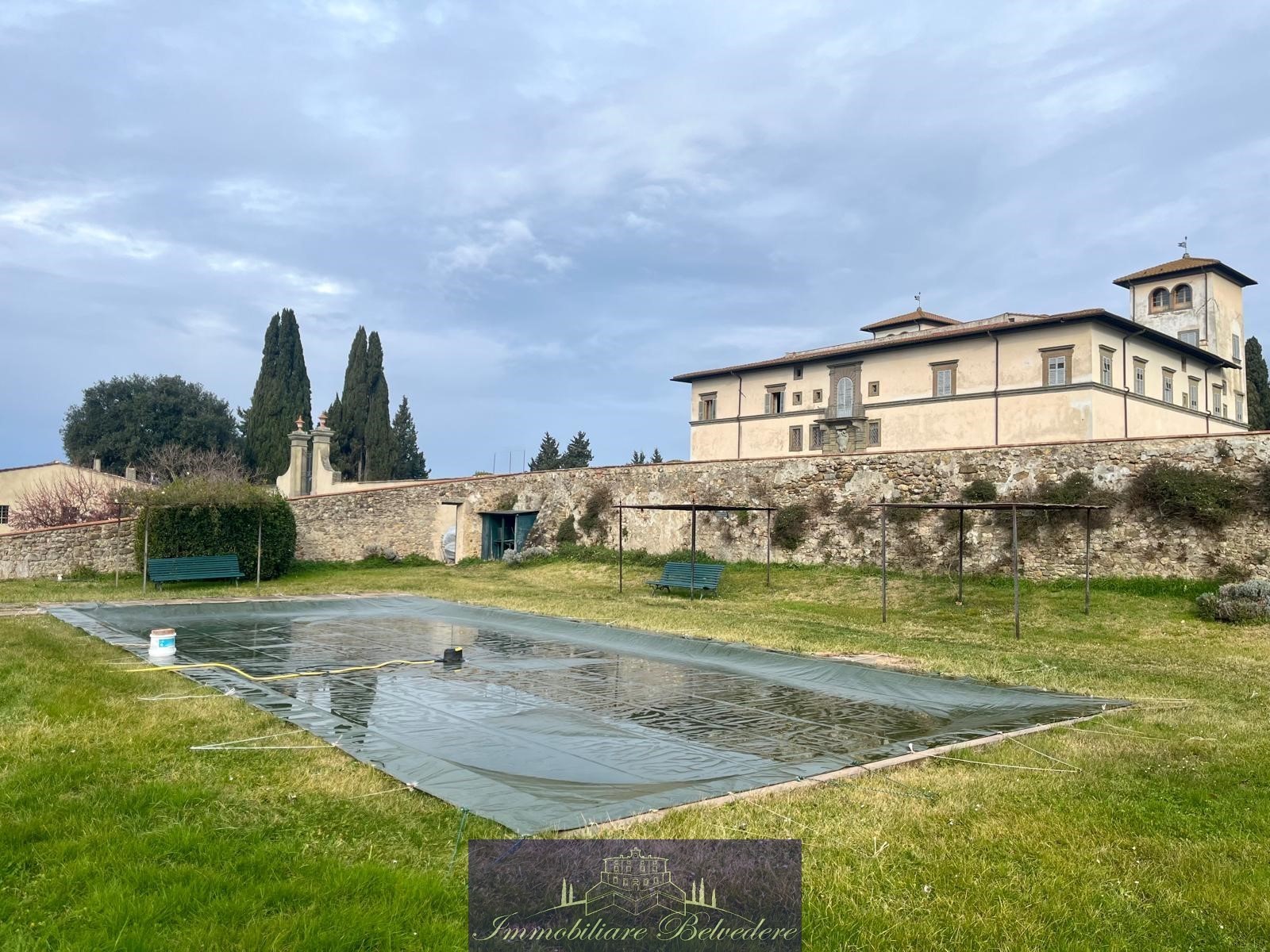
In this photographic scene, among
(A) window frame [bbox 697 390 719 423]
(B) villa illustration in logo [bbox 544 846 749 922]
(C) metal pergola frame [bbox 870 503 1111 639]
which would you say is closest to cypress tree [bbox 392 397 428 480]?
(A) window frame [bbox 697 390 719 423]

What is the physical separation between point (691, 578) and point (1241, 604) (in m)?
9.23

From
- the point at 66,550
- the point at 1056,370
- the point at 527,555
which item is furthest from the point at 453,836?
the point at 1056,370

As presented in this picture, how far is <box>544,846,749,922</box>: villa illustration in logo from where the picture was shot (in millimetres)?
1876

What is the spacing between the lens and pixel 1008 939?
306 centimetres

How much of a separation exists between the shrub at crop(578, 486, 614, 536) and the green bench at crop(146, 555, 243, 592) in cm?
979

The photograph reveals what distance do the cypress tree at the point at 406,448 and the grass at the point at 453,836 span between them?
4629 cm

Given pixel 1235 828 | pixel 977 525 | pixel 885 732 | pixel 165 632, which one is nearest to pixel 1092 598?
pixel 977 525

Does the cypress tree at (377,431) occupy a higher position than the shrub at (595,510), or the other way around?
the cypress tree at (377,431)

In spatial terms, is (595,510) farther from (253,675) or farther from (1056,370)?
(253,675)

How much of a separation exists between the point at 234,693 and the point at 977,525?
1566cm

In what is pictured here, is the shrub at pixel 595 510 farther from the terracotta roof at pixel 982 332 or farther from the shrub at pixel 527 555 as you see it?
the terracotta roof at pixel 982 332

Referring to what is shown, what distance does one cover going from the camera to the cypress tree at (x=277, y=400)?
150ft

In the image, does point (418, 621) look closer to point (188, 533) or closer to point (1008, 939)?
point (188, 533)

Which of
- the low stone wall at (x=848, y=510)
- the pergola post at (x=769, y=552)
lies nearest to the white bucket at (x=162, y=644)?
the pergola post at (x=769, y=552)
